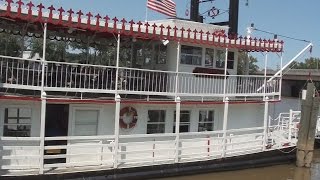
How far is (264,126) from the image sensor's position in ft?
54.5

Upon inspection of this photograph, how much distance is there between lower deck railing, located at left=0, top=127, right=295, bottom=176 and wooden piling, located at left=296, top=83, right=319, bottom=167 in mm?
2322

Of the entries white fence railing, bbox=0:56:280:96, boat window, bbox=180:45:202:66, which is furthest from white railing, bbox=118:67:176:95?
boat window, bbox=180:45:202:66

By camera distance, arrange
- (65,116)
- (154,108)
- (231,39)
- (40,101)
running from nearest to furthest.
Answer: (40,101) < (65,116) < (154,108) < (231,39)

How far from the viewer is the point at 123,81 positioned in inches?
534

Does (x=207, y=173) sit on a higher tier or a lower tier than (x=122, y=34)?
lower

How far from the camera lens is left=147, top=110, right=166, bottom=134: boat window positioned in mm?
14250

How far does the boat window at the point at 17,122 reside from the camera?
11570 mm

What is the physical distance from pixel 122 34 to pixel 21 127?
3767 mm

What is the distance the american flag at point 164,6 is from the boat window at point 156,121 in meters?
3.71

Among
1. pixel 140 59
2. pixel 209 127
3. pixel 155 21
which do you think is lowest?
pixel 209 127

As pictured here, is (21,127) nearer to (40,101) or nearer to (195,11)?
(40,101)

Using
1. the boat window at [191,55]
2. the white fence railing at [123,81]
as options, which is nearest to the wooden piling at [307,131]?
the white fence railing at [123,81]

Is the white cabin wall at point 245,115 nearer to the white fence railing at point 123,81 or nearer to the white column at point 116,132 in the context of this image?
the white fence railing at point 123,81

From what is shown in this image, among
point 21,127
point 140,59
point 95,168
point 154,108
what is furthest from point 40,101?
point 140,59
